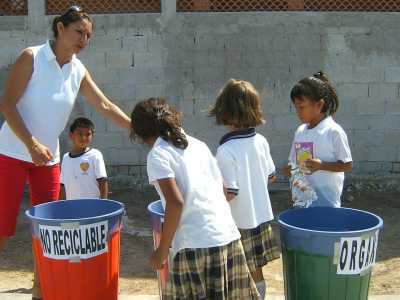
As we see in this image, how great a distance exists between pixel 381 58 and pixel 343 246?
469 cm

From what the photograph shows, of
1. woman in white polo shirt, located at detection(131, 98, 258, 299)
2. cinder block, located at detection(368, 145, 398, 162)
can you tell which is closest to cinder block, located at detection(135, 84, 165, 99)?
cinder block, located at detection(368, 145, 398, 162)

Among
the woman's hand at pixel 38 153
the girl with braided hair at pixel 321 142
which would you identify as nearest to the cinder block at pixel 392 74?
the girl with braided hair at pixel 321 142

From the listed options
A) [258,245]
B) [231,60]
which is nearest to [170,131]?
[258,245]

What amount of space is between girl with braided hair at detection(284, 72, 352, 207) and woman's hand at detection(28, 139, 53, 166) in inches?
53.3

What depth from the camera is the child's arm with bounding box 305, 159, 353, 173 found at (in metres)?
3.36

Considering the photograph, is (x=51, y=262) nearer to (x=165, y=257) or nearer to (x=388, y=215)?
(x=165, y=257)

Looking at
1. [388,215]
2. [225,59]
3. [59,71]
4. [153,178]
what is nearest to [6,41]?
[225,59]

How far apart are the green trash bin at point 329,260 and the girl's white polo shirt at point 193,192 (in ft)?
1.23

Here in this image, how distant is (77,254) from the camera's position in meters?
3.10

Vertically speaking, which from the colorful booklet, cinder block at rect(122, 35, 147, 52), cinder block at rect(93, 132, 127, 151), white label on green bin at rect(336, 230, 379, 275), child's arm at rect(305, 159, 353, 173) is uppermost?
cinder block at rect(122, 35, 147, 52)

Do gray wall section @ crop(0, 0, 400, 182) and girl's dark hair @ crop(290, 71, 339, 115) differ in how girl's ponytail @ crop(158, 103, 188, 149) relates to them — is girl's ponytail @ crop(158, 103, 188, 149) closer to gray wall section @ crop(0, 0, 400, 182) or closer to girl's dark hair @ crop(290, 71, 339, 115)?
girl's dark hair @ crop(290, 71, 339, 115)

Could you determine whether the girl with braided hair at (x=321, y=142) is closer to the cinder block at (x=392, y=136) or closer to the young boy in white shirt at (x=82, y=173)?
the young boy in white shirt at (x=82, y=173)

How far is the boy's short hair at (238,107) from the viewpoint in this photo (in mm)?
3189

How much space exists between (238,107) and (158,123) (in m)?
0.56
